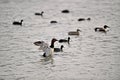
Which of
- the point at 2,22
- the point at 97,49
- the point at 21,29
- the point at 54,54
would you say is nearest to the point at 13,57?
the point at 54,54

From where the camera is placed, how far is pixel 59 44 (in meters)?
22.1

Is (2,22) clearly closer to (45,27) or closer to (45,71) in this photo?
(45,27)

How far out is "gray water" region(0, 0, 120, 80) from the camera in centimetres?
1639

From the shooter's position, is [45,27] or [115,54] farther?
[45,27]

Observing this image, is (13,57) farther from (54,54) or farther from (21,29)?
(21,29)

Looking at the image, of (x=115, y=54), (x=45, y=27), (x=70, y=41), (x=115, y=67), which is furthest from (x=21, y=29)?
(x=115, y=67)

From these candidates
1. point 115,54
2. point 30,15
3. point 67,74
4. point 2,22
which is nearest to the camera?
point 67,74

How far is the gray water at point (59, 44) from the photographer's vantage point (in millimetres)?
16391

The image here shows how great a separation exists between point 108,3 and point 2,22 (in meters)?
13.1

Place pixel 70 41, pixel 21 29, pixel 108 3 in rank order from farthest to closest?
pixel 108 3 < pixel 21 29 < pixel 70 41

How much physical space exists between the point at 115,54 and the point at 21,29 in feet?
26.3

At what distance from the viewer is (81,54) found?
1942 cm

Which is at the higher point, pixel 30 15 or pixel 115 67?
pixel 30 15

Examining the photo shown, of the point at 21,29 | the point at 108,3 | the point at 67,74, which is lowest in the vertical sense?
the point at 67,74
